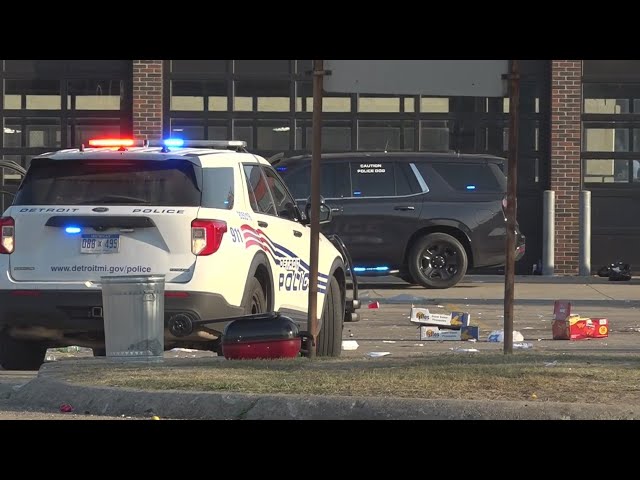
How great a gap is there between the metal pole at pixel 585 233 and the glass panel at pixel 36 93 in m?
9.24

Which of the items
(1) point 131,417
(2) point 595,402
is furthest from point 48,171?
(2) point 595,402

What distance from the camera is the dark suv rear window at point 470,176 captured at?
21750mm

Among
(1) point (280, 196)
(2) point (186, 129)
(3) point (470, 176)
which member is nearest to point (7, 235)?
(1) point (280, 196)

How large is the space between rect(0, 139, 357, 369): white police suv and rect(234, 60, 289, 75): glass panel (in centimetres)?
1439

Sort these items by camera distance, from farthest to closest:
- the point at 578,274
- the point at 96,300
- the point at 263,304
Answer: the point at 578,274
the point at 263,304
the point at 96,300

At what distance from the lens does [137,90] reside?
25.2 metres

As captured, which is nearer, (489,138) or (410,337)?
(410,337)

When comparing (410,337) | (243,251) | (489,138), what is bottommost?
(410,337)

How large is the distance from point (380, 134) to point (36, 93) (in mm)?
6077

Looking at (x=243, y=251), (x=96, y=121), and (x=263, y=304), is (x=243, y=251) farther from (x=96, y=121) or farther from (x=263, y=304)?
(x=96, y=121)

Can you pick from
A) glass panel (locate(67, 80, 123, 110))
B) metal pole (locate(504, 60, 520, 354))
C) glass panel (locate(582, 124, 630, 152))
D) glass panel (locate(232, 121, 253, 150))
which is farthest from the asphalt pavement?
glass panel (locate(67, 80, 123, 110))

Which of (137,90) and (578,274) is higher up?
(137,90)

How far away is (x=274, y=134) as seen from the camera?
25547mm

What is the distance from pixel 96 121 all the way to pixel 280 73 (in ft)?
10.9
